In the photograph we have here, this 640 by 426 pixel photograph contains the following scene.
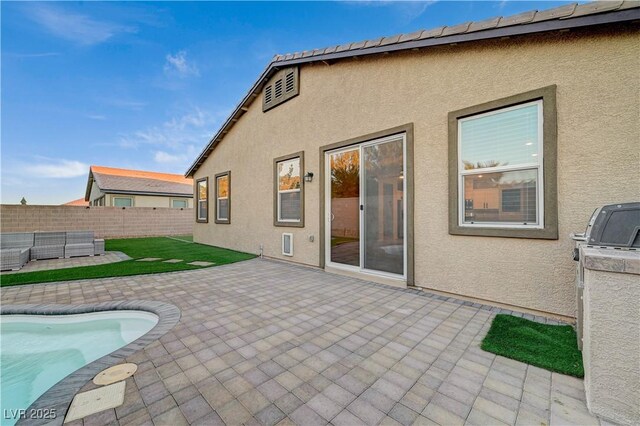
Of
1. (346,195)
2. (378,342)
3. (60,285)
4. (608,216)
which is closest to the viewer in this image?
(608,216)

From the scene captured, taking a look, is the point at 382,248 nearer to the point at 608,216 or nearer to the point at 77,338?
the point at 608,216

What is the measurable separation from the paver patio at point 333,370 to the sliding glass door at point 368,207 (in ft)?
4.19

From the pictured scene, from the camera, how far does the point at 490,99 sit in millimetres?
3869

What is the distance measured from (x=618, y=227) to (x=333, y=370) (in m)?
2.68

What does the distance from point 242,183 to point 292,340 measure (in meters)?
7.71

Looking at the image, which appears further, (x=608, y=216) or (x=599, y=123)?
(x=599, y=123)

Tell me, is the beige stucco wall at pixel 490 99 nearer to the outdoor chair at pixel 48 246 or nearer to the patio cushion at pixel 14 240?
the outdoor chair at pixel 48 246

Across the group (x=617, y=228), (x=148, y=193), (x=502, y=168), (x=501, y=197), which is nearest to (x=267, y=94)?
(x=502, y=168)

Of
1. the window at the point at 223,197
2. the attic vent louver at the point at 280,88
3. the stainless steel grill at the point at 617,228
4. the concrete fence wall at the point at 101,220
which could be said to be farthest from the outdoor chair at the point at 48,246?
the stainless steel grill at the point at 617,228

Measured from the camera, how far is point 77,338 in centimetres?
349

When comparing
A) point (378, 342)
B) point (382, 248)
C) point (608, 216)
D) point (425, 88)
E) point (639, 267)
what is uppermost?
point (425, 88)

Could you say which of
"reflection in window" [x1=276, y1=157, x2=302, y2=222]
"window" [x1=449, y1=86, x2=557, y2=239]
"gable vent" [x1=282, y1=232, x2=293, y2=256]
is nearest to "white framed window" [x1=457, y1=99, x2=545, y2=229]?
"window" [x1=449, y1=86, x2=557, y2=239]

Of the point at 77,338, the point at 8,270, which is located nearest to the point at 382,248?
the point at 77,338

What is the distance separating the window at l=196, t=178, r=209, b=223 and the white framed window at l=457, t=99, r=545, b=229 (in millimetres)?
11006
